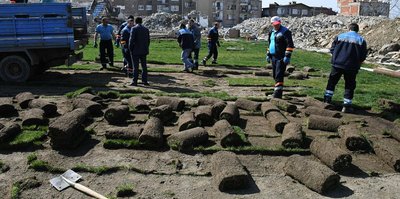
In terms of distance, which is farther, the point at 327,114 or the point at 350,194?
the point at 327,114

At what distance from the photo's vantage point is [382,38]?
29984 mm

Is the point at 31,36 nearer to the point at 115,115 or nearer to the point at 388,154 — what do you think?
the point at 115,115

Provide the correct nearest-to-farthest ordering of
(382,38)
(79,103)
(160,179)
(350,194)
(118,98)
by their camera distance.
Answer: (350,194)
(160,179)
(79,103)
(118,98)
(382,38)

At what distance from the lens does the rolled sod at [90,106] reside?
335 inches

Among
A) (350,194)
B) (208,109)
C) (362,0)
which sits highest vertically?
(362,0)

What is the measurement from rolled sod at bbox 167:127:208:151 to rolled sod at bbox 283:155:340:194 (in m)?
1.67

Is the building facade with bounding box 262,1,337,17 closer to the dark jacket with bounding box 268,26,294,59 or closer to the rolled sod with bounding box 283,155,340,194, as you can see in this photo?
the dark jacket with bounding box 268,26,294,59

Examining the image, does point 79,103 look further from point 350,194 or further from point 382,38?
point 382,38

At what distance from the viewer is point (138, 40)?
1229 centimetres

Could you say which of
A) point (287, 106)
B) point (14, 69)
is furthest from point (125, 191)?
point (14, 69)

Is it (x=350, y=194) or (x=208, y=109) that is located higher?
(x=208, y=109)

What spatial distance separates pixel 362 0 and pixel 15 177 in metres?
92.4

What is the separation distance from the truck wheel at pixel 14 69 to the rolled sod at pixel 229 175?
9.29 metres

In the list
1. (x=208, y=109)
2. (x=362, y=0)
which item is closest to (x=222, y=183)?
(x=208, y=109)
